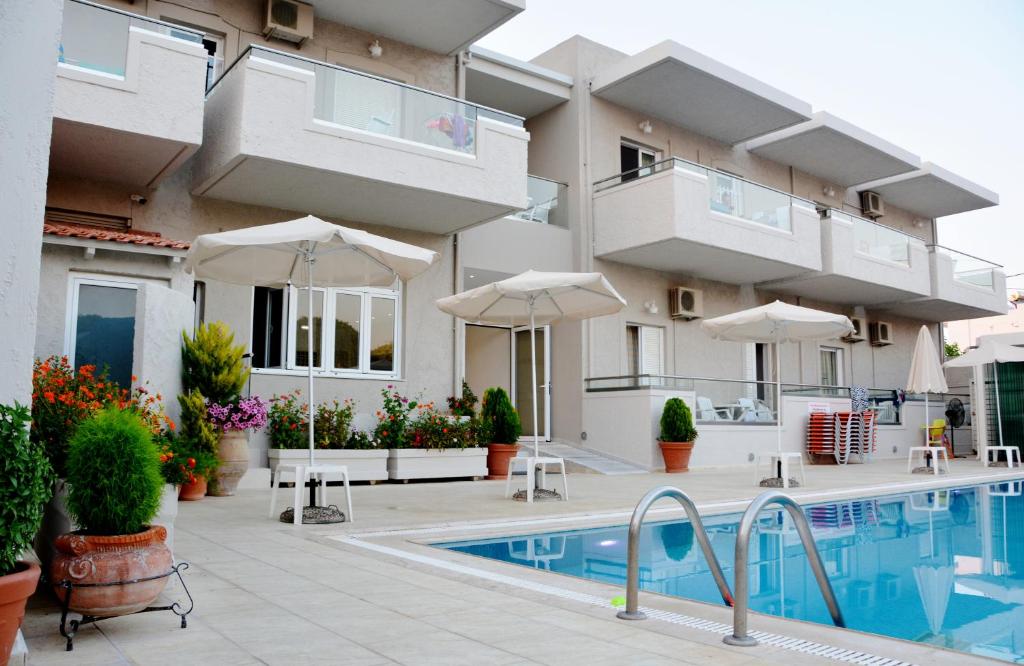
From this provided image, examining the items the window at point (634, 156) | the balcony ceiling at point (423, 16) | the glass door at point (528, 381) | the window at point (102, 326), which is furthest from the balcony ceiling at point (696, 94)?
the window at point (102, 326)

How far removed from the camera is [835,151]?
21.0 metres

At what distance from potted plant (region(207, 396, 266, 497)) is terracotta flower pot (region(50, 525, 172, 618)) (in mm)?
6355

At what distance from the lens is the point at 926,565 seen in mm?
6590

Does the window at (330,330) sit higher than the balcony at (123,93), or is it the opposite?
the balcony at (123,93)

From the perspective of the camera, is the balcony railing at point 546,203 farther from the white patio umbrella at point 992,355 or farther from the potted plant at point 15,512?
the potted plant at point 15,512

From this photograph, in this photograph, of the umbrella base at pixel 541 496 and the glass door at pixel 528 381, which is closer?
the umbrella base at pixel 541 496

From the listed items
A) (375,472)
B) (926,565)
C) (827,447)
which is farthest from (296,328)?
(827,447)

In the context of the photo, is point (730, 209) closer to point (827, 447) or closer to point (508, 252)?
point (508, 252)

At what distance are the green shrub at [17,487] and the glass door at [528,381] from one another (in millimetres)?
13798

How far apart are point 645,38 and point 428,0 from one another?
6630mm

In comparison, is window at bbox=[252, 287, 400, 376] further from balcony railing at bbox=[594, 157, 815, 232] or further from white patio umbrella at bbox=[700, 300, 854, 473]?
balcony railing at bbox=[594, 157, 815, 232]

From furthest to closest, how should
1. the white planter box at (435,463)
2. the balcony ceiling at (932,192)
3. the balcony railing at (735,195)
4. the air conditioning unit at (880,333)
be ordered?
the air conditioning unit at (880,333) → the balcony ceiling at (932,192) → the balcony railing at (735,195) → the white planter box at (435,463)

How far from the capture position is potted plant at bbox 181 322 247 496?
32.4 ft

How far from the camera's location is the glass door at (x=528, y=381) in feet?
55.3
